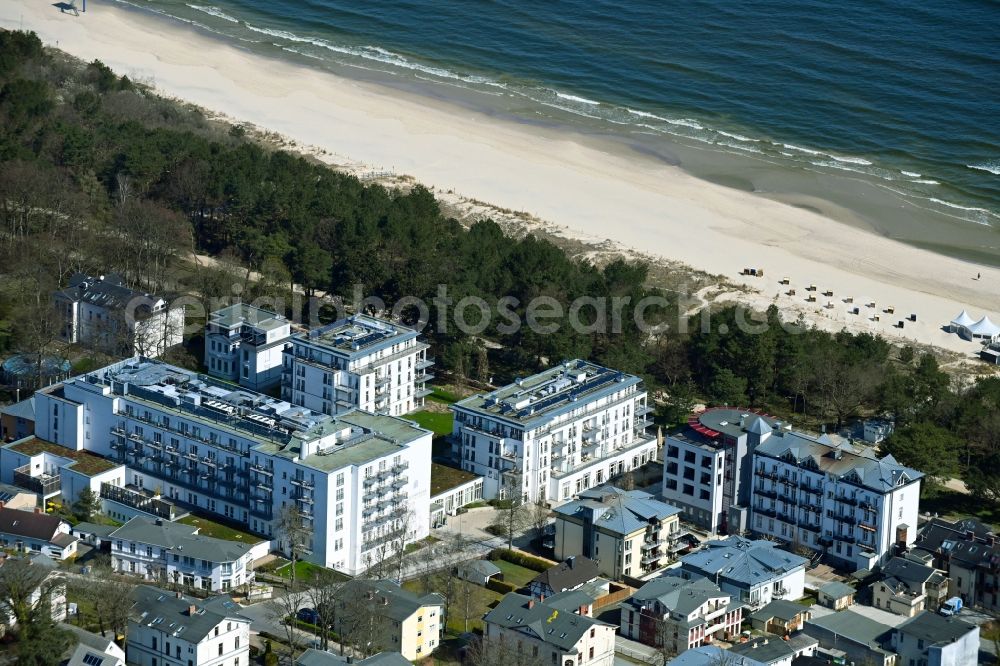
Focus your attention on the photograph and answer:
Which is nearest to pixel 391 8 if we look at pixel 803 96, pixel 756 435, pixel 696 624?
pixel 803 96

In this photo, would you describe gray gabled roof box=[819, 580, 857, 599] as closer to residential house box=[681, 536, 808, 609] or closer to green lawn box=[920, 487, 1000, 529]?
residential house box=[681, 536, 808, 609]

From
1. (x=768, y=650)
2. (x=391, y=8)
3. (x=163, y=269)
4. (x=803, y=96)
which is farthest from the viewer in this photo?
(x=391, y=8)

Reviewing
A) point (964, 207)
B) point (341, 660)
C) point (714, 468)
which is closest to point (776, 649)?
point (714, 468)

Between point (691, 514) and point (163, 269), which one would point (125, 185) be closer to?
point (163, 269)

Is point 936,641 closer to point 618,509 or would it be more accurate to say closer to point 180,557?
point 618,509

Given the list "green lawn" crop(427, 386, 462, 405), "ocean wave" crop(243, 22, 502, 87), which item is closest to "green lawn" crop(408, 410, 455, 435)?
"green lawn" crop(427, 386, 462, 405)

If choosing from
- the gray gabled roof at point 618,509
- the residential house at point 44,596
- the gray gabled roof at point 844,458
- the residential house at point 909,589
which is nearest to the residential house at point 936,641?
the residential house at point 909,589

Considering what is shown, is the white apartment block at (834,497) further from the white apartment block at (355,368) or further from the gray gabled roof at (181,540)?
the gray gabled roof at (181,540)
